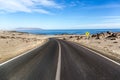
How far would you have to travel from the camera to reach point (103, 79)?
7820 mm

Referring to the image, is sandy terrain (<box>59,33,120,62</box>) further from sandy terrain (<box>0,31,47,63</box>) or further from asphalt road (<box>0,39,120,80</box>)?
sandy terrain (<box>0,31,47,63</box>)

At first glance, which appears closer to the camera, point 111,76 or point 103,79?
point 103,79

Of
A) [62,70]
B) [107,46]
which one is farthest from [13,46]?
[62,70]

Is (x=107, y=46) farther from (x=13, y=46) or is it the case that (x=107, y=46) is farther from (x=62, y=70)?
(x=62, y=70)

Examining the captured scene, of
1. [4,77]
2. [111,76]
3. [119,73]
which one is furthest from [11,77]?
[119,73]

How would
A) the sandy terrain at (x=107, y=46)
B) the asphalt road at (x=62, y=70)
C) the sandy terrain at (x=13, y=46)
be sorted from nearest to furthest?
the asphalt road at (x=62, y=70) → the sandy terrain at (x=107, y=46) → the sandy terrain at (x=13, y=46)

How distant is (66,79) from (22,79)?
1.94 meters

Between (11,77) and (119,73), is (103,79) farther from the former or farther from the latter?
(11,77)

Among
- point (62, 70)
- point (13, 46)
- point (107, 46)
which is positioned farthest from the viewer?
point (13, 46)

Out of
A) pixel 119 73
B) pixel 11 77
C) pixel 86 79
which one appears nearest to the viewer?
pixel 86 79

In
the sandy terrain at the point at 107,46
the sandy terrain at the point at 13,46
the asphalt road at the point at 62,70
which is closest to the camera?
the asphalt road at the point at 62,70

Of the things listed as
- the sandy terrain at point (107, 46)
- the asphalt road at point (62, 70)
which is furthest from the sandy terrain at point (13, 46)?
the sandy terrain at point (107, 46)

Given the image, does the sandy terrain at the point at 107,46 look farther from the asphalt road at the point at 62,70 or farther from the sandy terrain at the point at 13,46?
the sandy terrain at the point at 13,46

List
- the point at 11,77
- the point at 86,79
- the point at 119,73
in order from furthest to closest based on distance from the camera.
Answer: the point at 119,73, the point at 11,77, the point at 86,79
